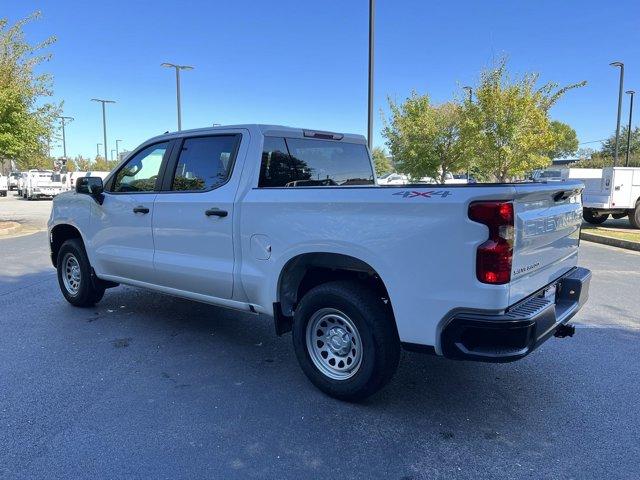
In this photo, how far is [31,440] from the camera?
311cm

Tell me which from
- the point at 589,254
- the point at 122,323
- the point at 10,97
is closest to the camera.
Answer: the point at 122,323

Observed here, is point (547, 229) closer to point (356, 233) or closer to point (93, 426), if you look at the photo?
point (356, 233)

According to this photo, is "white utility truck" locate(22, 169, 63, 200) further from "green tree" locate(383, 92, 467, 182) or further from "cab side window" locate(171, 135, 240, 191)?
"cab side window" locate(171, 135, 240, 191)

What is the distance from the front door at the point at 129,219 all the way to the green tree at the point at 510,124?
570 inches

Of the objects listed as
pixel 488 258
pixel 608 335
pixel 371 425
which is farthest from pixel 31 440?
pixel 608 335

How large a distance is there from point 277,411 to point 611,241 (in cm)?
1104

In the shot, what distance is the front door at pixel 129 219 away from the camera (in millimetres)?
4922

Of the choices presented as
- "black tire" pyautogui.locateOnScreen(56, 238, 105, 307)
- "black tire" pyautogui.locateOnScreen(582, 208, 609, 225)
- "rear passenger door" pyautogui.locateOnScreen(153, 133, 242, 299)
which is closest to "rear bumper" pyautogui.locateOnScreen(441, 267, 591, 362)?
"rear passenger door" pyautogui.locateOnScreen(153, 133, 242, 299)

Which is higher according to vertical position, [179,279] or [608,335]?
[179,279]

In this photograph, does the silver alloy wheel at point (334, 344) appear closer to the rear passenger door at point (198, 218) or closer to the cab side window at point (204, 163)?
the rear passenger door at point (198, 218)

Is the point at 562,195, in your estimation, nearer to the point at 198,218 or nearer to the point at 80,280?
the point at 198,218

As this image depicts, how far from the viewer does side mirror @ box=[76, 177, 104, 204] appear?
5329mm

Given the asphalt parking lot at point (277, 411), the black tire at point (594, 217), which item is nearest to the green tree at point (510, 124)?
the black tire at point (594, 217)

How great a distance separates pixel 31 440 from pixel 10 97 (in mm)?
12205
